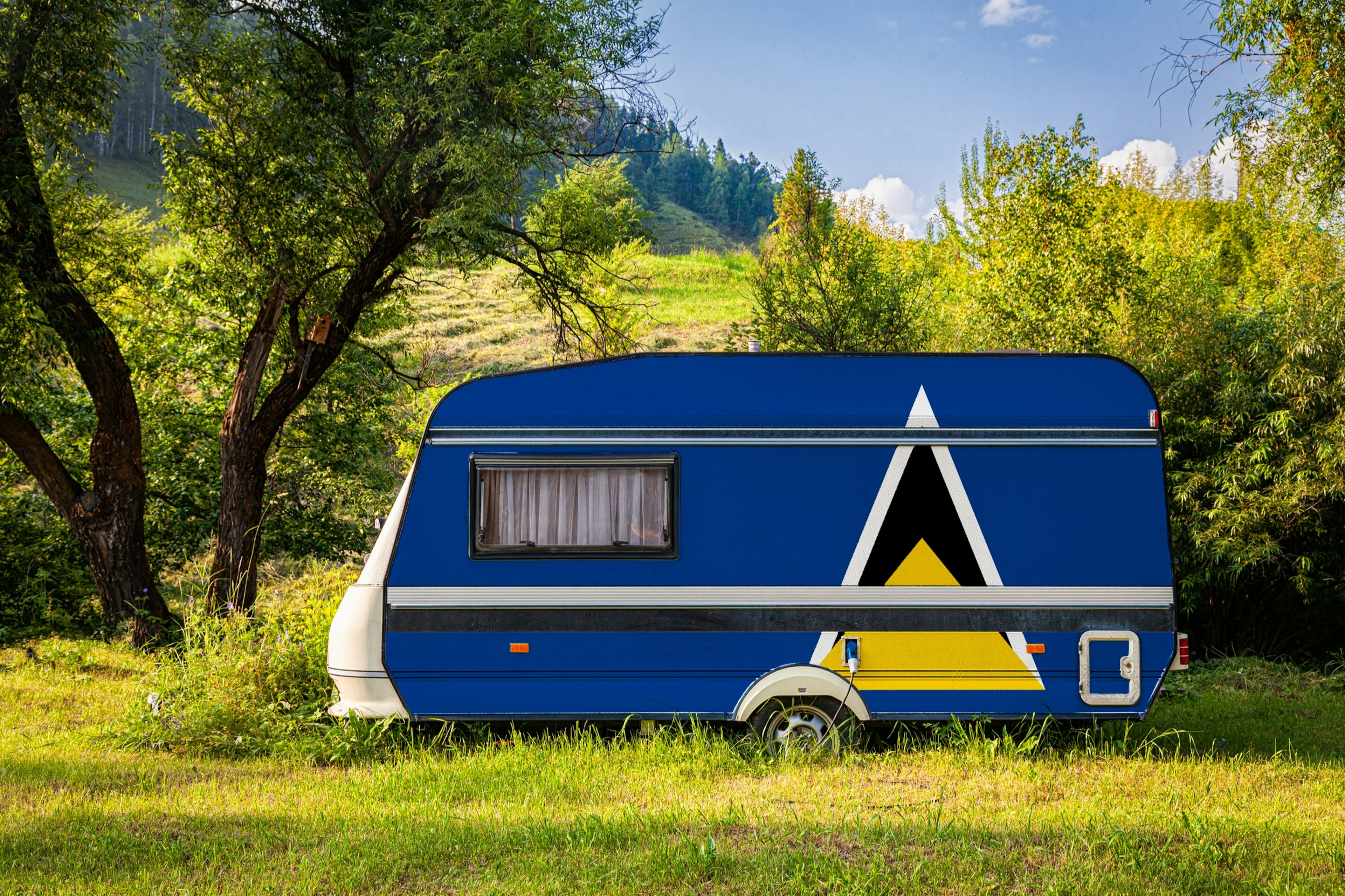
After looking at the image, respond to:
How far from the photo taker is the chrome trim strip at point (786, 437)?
19.3 ft

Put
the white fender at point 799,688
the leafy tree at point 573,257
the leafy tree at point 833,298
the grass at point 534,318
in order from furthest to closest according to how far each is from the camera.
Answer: the grass at point 534,318, the leafy tree at point 833,298, the leafy tree at point 573,257, the white fender at point 799,688

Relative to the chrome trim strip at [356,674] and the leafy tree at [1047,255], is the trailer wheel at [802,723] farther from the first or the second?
the leafy tree at [1047,255]

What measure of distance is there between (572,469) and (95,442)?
23.6ft

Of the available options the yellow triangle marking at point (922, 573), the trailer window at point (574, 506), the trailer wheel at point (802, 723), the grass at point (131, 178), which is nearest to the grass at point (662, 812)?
the trailer wheel at point (802, 723)

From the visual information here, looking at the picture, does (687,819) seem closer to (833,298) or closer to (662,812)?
(662,812)

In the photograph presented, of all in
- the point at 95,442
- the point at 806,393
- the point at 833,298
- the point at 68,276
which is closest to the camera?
the point at 806,393

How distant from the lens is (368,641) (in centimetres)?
582

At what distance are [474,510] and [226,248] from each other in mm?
7117

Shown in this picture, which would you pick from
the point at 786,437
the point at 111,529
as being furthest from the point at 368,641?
the point at 111,529

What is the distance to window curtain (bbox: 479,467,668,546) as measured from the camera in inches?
230

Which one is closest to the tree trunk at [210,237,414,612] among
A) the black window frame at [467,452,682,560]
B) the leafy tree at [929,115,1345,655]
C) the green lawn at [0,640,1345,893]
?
the green lawn at [0,640,1345,893]

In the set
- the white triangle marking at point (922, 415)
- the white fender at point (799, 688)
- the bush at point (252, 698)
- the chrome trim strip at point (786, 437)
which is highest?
the white triangle marking at point (922, 415)

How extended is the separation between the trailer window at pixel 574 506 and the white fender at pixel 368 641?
0.56 meters

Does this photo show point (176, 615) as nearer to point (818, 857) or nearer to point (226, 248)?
point (226, 248)
